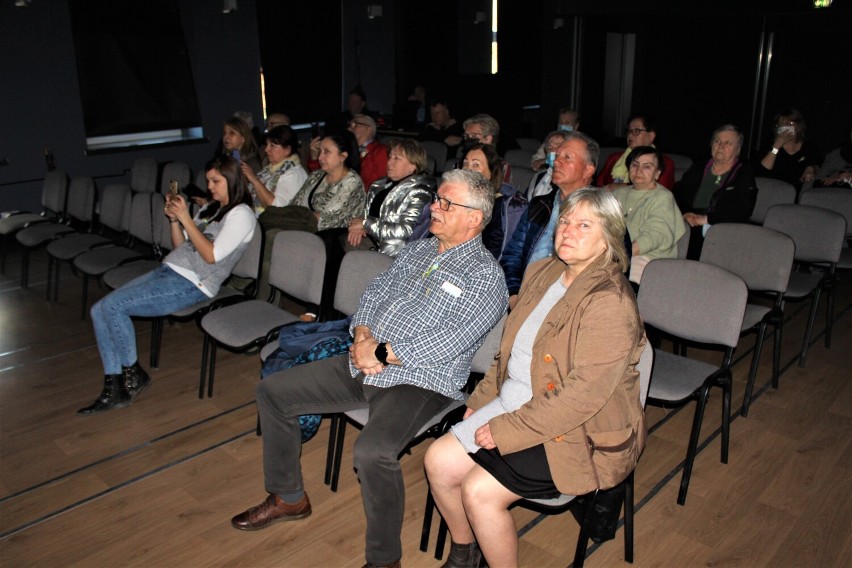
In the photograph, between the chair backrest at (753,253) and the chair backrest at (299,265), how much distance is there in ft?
7.03

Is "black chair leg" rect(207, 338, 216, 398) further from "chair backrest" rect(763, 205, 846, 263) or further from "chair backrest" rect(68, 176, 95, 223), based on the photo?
"chair backrest" rect(763, 205, 846, 263)

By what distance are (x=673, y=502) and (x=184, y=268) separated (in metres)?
2.82

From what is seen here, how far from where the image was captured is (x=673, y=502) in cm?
294

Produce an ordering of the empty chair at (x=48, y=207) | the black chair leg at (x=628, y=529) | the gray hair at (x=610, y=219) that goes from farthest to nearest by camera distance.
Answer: the empty chair at (x=48, y=207)
the black chair leg at (x=628, y=529)
the gray hair at (x=610, y=219)

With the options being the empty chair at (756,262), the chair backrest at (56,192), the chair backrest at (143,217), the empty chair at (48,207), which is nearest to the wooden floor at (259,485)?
the empty chair at (756,262)

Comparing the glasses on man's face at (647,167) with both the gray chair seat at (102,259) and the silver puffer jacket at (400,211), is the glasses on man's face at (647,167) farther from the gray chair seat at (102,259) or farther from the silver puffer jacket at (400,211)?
the gray chair seat at (102,259)

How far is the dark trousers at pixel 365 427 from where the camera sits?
2.46 m

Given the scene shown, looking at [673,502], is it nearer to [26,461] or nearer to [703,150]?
[26,461]

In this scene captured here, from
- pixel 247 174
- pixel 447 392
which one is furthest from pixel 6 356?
pixel 447 392

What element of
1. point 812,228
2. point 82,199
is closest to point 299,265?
point 812,228

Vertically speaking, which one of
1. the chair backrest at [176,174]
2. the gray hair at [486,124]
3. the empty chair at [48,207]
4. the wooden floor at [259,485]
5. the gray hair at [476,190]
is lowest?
the wooden floor at [259,485]

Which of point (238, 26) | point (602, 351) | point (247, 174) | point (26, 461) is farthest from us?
point (238, 26)

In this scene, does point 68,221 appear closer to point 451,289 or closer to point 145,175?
point 145,175

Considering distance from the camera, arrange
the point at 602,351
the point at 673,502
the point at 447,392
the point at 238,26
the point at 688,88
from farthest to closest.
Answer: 1. the point at 688,88
2. the point at 238,26
3. the point at 673,502
4. the point at 447,392
5. the point at 602,351
